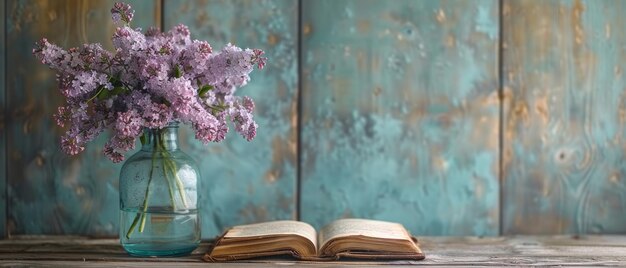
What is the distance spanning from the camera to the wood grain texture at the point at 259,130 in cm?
211

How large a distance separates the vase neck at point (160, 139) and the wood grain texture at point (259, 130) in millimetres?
326

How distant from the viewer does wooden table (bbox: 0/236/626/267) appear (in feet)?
5.59

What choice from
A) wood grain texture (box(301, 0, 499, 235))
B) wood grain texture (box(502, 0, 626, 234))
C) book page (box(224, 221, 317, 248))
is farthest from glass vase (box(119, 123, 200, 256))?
wood grain texture (box(502, 0, 626, 234))

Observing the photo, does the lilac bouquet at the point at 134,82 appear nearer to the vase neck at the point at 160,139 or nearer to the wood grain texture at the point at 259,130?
the vase neck at the point at 160,139

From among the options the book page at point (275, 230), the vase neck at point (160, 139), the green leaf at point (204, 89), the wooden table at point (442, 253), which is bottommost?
the wooden table at point (442, 253)

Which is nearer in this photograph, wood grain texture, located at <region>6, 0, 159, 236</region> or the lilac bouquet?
the lilac bouquet

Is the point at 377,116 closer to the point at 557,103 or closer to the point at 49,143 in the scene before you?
the point at 557,103

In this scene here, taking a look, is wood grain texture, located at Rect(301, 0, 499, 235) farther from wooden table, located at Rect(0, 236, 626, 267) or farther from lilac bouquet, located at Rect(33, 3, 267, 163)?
lilac bouquet, located at Rect(33, 3, 267, 163)

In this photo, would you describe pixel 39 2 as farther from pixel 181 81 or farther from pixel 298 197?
pixel 298 197

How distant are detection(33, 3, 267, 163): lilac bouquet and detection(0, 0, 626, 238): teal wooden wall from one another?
0.38 metres

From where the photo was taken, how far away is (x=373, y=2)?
6.97 ft

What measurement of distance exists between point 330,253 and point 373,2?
0.72 metres

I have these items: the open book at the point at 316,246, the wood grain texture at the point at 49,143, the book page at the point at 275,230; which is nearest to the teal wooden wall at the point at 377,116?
the wood grain texture at the point at 49,143

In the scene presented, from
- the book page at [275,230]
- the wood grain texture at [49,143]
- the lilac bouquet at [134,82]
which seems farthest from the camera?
the wood grain texture at [49,143]
